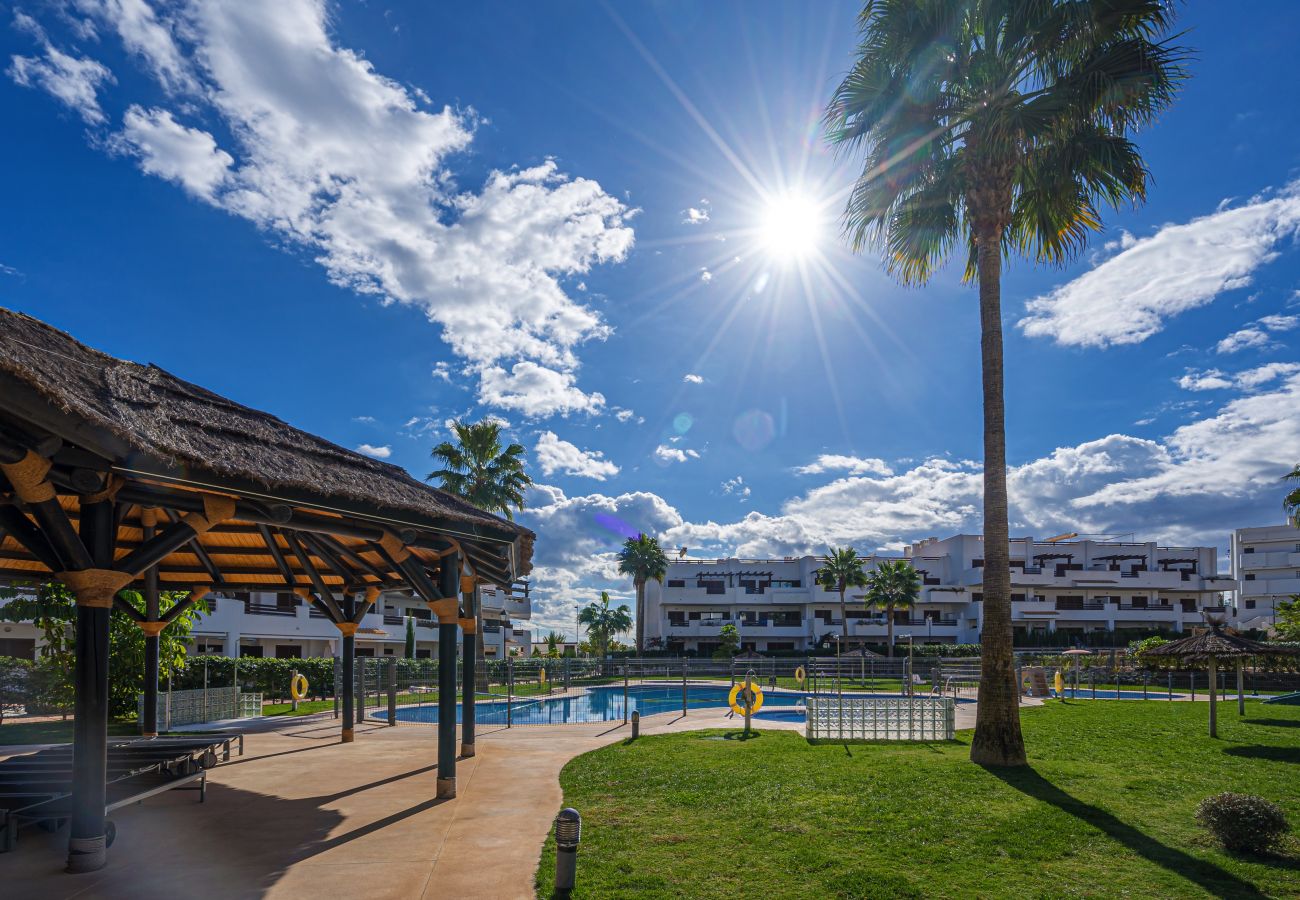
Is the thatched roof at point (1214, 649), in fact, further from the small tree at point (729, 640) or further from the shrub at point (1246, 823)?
the small tree at point (729, 640)

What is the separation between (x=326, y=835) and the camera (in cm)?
909

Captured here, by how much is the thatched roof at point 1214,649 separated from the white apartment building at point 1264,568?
6128cm

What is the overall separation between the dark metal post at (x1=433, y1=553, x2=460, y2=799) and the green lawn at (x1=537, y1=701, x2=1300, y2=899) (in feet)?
5.74

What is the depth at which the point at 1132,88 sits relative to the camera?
41.0 feet

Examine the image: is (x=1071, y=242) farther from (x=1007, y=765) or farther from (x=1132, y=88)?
(x=1007, y=765)

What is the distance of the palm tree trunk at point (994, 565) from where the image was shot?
12914 millimetres

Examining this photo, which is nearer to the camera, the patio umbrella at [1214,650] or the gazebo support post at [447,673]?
the gazebo support post at [447,673]

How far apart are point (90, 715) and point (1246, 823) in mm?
11464

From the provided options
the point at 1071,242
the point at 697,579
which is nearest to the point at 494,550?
the point at 1071,242

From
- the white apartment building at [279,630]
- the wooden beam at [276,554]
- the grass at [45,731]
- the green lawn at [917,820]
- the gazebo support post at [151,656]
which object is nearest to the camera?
the green lawn at [917,820]

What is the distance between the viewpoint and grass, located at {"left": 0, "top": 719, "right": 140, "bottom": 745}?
1672 cm

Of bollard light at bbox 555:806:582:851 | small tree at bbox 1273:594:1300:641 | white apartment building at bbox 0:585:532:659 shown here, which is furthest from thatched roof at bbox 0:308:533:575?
small tree at bbox 1273:594:1300:641

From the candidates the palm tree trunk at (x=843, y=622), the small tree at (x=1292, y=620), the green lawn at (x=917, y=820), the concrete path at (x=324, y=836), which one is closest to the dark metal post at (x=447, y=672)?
the concrete path at (x=324, y=836)

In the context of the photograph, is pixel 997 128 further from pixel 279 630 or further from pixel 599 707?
pixel 279 630
